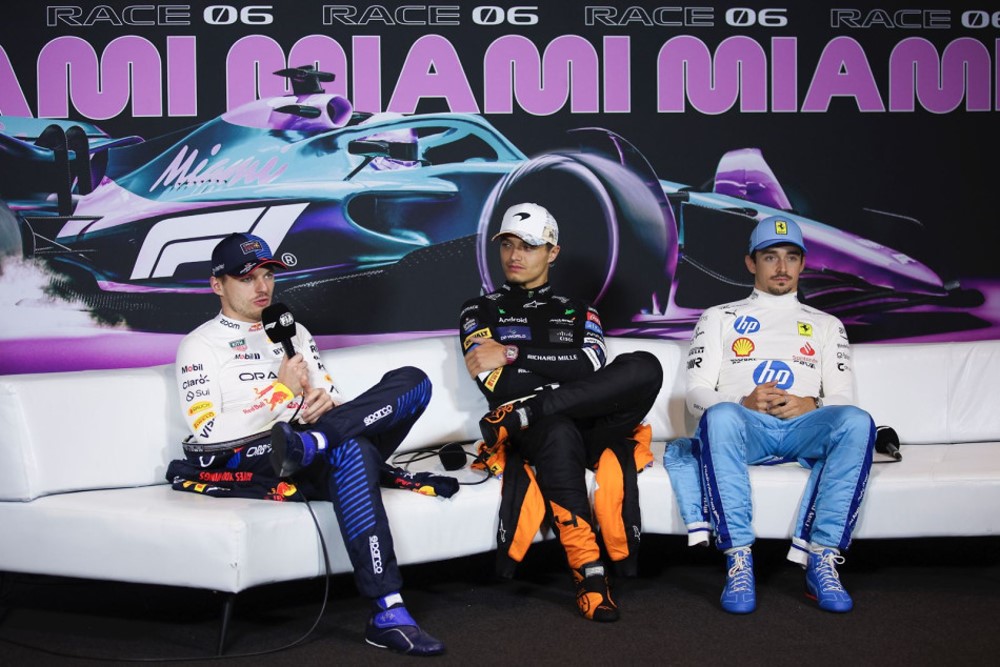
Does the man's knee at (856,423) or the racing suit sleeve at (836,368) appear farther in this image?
the racing suit sleeve at (836,368)

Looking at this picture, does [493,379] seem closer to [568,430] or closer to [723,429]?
[568,430]

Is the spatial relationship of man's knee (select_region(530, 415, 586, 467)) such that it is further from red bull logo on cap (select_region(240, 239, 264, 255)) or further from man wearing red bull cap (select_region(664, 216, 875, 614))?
red bull logo on cap (select_region(240, 239, 264, 255))

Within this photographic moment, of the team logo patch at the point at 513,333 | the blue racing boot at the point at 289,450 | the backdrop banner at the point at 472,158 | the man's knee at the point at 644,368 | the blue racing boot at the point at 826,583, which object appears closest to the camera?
the blue racing boot at the point at 289,450

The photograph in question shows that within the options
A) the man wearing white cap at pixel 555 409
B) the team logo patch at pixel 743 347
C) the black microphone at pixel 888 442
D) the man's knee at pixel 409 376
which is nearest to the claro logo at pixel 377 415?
the man's knee at pixel 409 376

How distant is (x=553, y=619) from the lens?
3146 mm

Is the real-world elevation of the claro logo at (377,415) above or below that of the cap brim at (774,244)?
below

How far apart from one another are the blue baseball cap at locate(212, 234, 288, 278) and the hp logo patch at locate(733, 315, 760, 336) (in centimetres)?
156

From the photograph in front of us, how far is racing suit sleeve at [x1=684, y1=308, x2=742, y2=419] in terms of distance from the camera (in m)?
3.67

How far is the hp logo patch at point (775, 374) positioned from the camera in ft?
12.2

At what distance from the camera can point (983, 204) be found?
480 cm

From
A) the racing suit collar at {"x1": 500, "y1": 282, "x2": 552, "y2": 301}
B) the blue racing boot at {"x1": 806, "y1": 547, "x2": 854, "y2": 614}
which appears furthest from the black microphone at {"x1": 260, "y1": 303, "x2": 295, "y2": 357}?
the blue racing boot at {"x1": 806, "y1": 547, "x2": 854, "y2": 614}

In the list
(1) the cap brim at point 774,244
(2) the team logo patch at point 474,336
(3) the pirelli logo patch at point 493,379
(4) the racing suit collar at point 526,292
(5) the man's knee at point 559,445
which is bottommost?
(5) the man's knee at point 559,445

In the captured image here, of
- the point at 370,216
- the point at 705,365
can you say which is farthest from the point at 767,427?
the point at 370,216

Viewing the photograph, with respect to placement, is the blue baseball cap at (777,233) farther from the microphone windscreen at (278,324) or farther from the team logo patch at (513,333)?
the microphone windscreen at (278,324)
